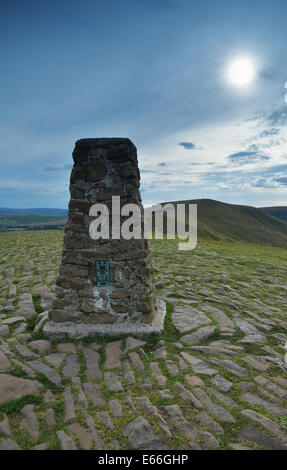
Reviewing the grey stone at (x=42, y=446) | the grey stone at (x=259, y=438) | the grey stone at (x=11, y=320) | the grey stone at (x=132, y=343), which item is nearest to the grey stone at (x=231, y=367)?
the grey stone at (x=259, y=438)

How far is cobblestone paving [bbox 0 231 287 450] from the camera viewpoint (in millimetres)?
2838

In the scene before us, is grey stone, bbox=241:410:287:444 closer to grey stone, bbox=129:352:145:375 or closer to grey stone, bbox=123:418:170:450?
grey stone, bbox=123:418:170:450

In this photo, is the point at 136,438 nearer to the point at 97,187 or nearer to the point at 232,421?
the point at 232,421

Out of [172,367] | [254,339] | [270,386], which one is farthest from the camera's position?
[254,339]

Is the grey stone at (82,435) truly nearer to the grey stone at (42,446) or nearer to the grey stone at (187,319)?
the grey stone at (42,446)

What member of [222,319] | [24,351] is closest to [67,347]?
[24,351]

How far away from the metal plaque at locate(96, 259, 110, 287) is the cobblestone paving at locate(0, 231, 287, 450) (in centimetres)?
106

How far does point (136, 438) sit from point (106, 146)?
4.53 metres

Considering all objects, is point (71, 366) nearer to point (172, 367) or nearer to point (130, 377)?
point (130, 377)

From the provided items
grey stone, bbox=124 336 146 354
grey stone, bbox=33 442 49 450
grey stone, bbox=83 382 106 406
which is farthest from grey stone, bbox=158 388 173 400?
grey stone, bbox=33 442 49 450

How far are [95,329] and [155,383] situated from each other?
5.68ft

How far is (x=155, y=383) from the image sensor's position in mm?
3676
